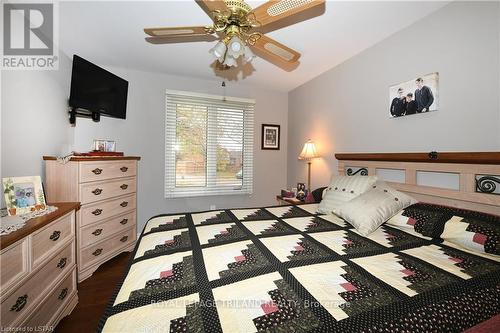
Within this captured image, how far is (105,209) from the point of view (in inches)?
Answer: 89.9

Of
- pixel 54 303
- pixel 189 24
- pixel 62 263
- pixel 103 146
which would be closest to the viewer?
pixel 54 303

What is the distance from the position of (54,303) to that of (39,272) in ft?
1.07

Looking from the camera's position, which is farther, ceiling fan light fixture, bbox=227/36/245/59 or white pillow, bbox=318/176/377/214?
white pillow, bbox=318/176/377/214

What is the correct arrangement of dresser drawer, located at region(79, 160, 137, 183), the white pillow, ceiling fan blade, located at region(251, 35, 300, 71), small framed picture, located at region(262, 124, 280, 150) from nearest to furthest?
ceiling fan blade, located at region(251, 35, 300, 71) < the white pillow < dresser drawer, located at region(79, 160, 137, 183) < small framed picture, located at region(262, 124, 280, 150)

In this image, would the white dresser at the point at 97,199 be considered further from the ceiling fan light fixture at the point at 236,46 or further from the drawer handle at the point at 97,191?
the ceiling fan light fixture at the point at 236,46

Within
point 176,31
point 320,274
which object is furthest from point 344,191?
point 176,31

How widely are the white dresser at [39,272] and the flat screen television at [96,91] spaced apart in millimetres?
1336

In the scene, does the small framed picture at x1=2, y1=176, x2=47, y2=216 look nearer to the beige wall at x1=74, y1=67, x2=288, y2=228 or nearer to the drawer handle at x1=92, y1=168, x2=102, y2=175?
the drawer handle at x1=92, y1=168, x2=102, y2=175

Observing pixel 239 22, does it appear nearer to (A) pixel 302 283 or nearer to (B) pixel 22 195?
(A) pixel 302 283

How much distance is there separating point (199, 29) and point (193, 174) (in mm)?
2306

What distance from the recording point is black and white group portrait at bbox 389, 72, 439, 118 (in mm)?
1774

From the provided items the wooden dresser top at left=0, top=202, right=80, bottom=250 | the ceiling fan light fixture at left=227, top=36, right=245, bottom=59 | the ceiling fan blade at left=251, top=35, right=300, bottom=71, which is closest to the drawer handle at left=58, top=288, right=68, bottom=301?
the wooden dresser top at left=0, top=202, right=80, bottom=250

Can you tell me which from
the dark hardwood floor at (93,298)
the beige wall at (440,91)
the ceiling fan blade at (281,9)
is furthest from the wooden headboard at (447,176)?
the dark hardwood floor at (93,298)

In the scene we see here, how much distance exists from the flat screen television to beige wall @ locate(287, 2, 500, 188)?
285 cm
